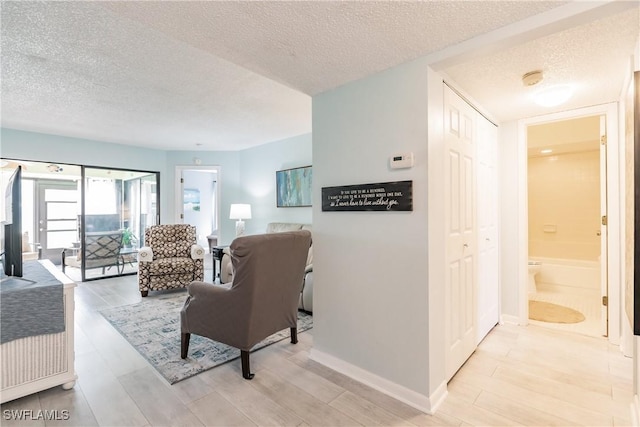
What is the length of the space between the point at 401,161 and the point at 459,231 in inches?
30.5

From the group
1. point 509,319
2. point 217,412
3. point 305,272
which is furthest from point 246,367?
point 509,319

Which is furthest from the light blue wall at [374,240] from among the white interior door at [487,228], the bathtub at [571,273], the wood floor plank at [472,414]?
the bathtub at [571,273]

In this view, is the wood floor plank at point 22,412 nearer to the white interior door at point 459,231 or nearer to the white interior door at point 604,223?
the white interior door at point 459,231

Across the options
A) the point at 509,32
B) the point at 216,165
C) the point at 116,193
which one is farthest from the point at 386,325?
the point at 116,193

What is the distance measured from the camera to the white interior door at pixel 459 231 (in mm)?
2029

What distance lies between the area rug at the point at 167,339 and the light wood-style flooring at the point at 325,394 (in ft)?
0.31

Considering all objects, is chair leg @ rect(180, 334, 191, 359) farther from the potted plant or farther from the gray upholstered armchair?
the potted plant

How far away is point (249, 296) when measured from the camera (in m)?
2.04

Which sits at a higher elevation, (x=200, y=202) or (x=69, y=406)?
(x=200, y=202)

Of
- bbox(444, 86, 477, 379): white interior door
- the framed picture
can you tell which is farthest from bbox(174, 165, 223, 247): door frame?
bbox(444, 86, 477, 379): white interior door

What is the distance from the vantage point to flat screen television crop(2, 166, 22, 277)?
195 cm

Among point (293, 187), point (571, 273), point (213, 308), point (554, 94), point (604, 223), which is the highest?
point (554, 94)

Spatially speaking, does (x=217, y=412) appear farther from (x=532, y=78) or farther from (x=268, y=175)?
(x=268, y=175)

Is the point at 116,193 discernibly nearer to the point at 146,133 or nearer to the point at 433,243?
the point at 146,133
